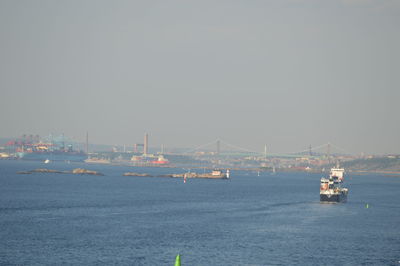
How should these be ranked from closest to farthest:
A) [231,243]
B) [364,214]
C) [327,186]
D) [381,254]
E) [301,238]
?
1. [381,254]
2. [231,243]
3. [301,238]
4. [364,214]
5. [327,186]

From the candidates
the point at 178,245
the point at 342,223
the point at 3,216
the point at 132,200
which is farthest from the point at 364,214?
the point at 3,216

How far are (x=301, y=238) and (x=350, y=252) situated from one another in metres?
6.92

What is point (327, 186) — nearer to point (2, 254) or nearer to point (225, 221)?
point (225, 221)

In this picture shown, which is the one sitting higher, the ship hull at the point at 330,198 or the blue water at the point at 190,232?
the ship hull at the point at 330,198

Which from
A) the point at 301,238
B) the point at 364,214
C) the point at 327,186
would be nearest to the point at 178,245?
the point at 301,238

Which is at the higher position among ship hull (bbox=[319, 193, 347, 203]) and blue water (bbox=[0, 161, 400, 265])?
ship hull (bbox=[319, 193, 347, 203])

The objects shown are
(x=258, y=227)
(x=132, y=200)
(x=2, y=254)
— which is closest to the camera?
(x=2, y=254)

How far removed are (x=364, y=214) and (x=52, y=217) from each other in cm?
3642

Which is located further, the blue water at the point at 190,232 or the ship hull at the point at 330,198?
the ship hull at the point at 330,198

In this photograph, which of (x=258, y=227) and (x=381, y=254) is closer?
(x=381, y=254)

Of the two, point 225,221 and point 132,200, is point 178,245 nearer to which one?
point 225,221

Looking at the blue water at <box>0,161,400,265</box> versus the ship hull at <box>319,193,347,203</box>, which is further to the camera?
the ship hull at <box>319,193,347,203</box>

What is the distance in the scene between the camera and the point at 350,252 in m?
47.3

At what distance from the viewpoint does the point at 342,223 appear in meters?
66.2
